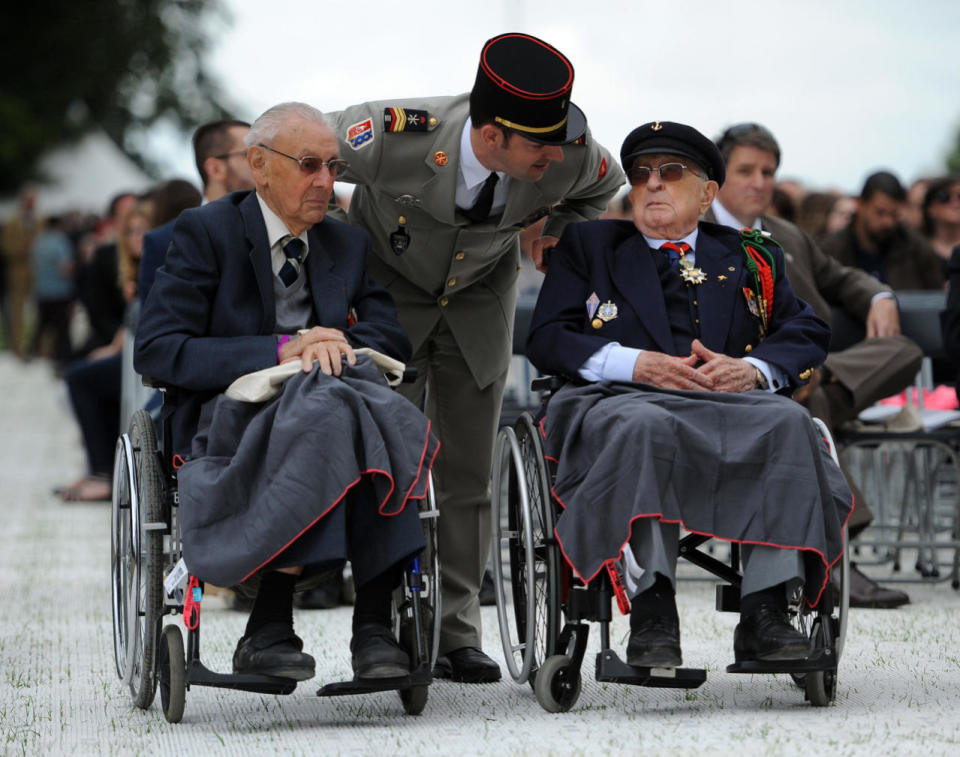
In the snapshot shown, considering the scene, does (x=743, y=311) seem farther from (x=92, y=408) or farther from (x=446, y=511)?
(x=92, y=408)

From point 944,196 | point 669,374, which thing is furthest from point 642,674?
point 944,196

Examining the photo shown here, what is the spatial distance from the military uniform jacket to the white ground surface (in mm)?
1057

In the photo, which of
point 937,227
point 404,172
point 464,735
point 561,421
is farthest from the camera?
point 937,227

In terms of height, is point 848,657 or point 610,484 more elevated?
point 610,484

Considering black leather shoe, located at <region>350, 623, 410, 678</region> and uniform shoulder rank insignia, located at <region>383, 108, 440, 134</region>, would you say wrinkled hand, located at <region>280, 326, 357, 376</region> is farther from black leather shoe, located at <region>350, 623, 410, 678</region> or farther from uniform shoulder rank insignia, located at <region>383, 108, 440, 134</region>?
uniform shoulder rank insignia, located at <region>383, 108, 440, 134</region>

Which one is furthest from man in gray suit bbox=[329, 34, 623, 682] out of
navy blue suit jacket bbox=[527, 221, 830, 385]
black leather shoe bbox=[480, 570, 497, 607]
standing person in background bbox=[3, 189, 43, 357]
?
standing person in background bbox=[3, 189, 43, 357]

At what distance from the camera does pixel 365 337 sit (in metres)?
4.45

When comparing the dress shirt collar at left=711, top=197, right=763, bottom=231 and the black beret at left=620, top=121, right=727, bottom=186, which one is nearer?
the black beret at left=620, top=121, right=727, bottom=186

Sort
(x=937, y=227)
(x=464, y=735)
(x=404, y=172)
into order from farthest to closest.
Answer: (x=937, y=227)
(x=404, y=172)
(x=464, y=735)

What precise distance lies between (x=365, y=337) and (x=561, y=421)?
546 mm

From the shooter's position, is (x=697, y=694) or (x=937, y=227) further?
(x=937, y=227)

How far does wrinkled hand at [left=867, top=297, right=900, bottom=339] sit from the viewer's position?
21.9 ft

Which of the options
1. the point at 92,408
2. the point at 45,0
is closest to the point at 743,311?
the point at 92,408

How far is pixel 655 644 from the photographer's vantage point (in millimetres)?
4105
